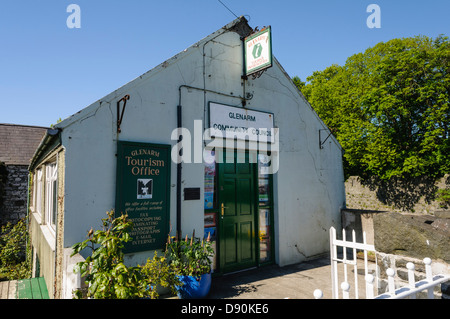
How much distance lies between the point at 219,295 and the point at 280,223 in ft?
8.15

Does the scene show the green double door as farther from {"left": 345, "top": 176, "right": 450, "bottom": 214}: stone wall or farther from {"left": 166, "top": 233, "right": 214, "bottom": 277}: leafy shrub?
{"left": 345, "top": 176, "right": 450, "bottom": 214}: stone wall

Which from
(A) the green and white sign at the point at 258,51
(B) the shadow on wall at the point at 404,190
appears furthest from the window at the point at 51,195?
(B) the shadow on wall at the point at 404,190

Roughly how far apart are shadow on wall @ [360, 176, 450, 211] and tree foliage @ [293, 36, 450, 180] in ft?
1.24

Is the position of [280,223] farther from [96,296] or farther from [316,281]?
[96,296]

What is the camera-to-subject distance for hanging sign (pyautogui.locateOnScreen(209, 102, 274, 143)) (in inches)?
236

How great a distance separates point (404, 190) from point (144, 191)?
48.5 ft

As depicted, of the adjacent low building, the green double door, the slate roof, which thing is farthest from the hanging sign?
the slate roof

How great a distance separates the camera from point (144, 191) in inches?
194

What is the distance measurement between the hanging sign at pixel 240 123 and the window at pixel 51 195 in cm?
349

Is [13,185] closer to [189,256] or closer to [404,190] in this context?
[189,256]

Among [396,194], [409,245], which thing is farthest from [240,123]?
[396,194]

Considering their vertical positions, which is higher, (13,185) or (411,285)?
(13,185)

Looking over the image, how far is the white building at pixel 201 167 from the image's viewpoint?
455 cm

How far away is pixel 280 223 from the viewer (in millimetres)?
6812
